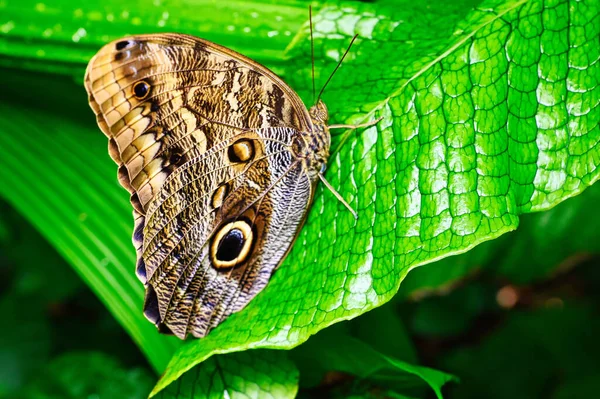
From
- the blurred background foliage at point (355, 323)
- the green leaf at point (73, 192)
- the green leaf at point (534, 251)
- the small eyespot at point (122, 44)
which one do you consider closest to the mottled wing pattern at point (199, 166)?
the small eyespot at point (122, 44)

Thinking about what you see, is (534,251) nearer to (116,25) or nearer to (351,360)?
(351,360)

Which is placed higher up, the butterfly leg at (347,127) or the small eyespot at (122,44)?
the small eyespot at (122,44)

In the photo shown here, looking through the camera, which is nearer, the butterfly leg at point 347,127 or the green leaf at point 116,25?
the butterfly leg at point 347,127

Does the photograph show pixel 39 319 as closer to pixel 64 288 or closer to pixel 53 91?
pixel 64 288

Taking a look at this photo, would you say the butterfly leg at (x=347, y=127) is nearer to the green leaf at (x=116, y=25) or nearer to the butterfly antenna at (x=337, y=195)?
the butterfly antenna at (x=337, y=195)

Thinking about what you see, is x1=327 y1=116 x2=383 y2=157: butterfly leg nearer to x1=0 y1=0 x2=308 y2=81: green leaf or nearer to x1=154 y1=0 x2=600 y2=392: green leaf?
x1=154 y1=0 x2=600 y2=392: green leaf

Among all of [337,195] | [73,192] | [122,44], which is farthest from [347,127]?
[73,192]

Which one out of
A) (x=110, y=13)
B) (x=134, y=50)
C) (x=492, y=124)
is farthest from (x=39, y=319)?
(x=492, y=124)
